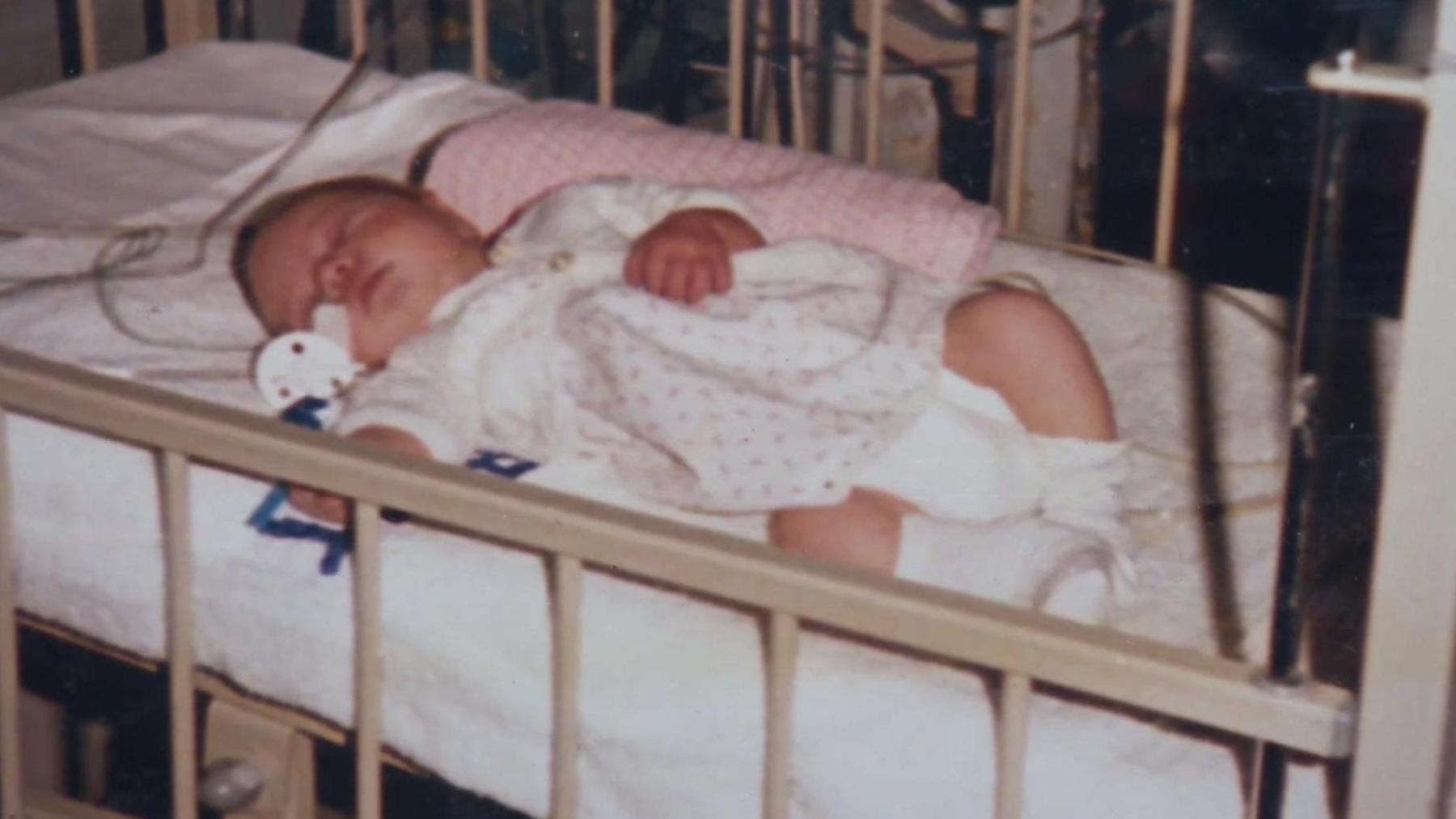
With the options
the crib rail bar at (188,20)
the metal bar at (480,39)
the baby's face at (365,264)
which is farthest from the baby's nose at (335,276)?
the crib rail bar at (188,20)

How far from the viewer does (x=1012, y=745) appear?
0.88 m

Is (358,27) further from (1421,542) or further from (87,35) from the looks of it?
(1421,542)

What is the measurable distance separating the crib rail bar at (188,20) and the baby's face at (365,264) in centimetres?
62

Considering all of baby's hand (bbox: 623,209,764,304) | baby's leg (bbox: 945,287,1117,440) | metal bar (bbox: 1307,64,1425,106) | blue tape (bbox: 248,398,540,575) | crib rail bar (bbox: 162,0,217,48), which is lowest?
blue tape (bbox: 248,398,540,575)

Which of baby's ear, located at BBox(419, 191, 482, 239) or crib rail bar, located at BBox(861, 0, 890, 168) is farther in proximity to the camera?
crib rail bar, located at BBox(861, 0, 890, 168)

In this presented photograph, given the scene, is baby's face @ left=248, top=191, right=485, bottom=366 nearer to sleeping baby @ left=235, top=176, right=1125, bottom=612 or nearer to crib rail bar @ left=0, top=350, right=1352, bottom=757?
sleeping baby @ left=235, top=176, right=1125, bottom=612

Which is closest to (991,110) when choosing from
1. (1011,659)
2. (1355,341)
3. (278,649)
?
(1355,341)

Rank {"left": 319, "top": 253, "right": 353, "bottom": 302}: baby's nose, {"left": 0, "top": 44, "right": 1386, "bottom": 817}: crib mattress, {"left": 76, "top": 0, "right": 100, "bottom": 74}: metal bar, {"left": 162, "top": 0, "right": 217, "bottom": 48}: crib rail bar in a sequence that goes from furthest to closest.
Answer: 1. {"left": 162, "top": 0, "right": 217, "bottom": 48}: crib rail bar
2. {"left": 76, "top": 0, "right": 100, "bottom": 74}: metal bar
3. {"left": 319, "top": 253, "right": 353, "bottom": 302}: baby's nose
4. {"left": 0, "top": 44, "right": 1386, "bottom": 817}: crib mattress

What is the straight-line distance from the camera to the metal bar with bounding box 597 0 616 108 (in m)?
1.76

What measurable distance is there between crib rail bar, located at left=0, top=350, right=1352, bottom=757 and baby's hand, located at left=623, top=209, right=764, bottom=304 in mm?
379

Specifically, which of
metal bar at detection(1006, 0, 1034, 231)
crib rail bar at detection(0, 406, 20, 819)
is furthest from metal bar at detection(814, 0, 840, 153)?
crib rail bar at detection(0, 406, 20, 819)

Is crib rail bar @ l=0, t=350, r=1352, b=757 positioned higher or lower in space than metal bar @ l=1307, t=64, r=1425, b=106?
lower

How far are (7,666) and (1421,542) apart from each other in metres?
0.80

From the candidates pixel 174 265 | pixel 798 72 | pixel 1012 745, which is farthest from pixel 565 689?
pixel 798 72
